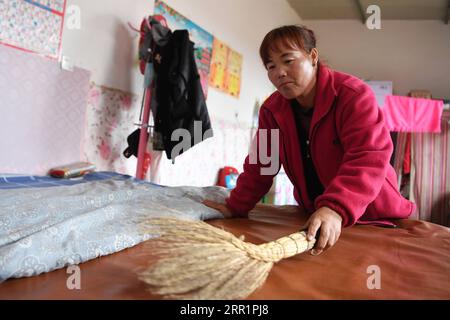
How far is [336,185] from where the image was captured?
0.81 m

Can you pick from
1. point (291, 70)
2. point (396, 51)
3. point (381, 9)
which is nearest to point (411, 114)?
point (396, 51)

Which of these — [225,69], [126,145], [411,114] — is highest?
[225,69]

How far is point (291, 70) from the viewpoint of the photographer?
1038 mm

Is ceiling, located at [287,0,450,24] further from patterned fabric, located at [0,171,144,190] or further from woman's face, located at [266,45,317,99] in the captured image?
patterned fabric, located at [0,171,144,190]

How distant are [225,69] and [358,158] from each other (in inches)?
92.6

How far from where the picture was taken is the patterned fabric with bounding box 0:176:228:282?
56cm

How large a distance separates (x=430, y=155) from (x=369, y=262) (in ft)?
12.5

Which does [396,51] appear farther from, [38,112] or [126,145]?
[38,112]

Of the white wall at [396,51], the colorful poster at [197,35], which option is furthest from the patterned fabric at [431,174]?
the colorful poster at [197,35]

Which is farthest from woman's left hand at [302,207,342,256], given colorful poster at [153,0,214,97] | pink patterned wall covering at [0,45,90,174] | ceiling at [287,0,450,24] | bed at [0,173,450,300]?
ceiling at [287,0,450,24]

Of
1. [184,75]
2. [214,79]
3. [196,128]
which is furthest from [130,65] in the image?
[214,79]

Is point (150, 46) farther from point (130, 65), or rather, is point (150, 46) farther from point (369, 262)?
point (369, 262)

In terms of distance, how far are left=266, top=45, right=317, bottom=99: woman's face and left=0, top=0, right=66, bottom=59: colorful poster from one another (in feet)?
3.35

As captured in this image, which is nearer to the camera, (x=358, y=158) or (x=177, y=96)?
(x=358, y=158)
